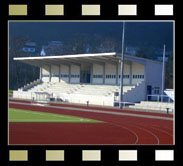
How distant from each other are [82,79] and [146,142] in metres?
30.0

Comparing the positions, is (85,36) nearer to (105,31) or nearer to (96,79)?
(105,31)

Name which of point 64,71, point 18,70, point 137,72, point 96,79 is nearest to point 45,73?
point 64,71

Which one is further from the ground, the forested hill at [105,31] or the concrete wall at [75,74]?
the forested hill at [105,31]

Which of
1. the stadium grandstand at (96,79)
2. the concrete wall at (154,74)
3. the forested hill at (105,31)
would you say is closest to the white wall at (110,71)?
the stadium grandstand at (96,79)

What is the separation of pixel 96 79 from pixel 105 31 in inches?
2189

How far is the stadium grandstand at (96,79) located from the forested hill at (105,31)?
138 feet

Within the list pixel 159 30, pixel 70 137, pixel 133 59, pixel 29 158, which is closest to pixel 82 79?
pixel 133 59

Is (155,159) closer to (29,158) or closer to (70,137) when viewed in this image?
(29,158)

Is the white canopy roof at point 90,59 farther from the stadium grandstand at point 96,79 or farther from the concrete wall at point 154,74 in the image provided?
the concrete wall at point 154,74

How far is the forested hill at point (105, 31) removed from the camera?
85500 mm

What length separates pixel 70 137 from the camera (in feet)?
38.1

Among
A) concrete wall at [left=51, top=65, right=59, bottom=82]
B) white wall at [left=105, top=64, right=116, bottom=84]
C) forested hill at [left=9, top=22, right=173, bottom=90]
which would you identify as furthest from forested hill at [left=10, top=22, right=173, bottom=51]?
white wall at [left=105, top=64, right=116, bottom=84]

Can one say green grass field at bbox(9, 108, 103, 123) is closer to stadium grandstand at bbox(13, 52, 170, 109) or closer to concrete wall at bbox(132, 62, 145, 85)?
stadium grandstand at bbox(13, 52, 170, 109)

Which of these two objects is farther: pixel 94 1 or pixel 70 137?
pixel 70 137
